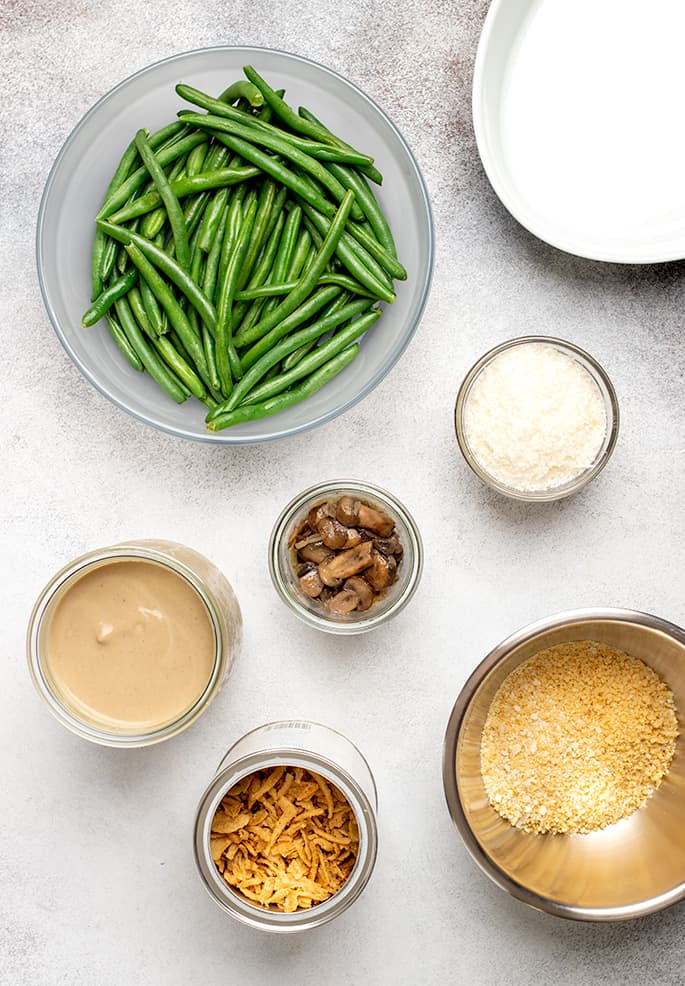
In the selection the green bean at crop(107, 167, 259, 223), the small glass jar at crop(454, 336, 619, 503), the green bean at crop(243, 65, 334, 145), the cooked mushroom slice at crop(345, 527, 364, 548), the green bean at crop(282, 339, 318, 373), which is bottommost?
the cooked mushroom slice at crop(345, 527, 364, 548)

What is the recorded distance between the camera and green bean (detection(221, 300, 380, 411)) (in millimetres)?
1630

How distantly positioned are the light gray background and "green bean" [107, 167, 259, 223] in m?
0.29

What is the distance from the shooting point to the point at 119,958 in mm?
1771

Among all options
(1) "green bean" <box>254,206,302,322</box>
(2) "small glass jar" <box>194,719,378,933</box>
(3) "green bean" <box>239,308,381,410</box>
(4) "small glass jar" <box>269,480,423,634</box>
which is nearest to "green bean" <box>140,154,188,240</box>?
(1) "green bean" <box>254,206,302,322</box>

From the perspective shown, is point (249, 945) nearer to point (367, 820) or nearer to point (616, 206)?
point (367, 820)

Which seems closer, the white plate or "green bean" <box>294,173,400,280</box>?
"green bean" <box>294,173,400,280</box>

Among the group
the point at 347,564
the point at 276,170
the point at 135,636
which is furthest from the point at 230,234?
the point at 135,636

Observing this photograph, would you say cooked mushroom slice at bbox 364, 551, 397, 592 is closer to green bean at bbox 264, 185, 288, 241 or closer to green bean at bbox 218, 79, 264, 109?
green bean at bbox 264, 185, 288, 241

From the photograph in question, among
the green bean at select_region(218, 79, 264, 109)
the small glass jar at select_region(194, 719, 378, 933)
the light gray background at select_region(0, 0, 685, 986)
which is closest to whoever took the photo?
the small glass jar at select_region(194, 719, 378, 933)

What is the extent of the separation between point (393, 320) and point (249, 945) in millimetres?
1293

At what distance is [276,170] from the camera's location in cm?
161

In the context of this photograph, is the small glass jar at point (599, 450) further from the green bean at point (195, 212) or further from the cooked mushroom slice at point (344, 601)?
the green bean at point (195, 212)

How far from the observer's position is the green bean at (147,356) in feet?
5.47

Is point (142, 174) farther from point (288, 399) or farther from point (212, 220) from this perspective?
point (288, 399)
